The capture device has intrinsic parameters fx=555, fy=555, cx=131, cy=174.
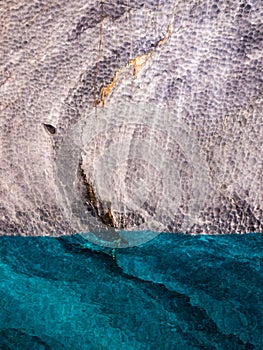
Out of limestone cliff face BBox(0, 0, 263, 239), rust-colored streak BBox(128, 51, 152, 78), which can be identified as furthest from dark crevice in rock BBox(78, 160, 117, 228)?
rust-colored streak BBox(128, 51, 152, 78)

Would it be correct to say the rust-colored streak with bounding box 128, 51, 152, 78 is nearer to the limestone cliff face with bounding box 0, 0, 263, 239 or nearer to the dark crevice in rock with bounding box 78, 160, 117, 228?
the limestone cliff face with bounding box 0, 0, 263, 239

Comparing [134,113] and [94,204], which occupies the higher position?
[134,113]

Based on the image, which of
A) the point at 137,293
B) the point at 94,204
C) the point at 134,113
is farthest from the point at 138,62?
the point at 137,293

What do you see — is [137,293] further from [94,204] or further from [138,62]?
[138,62]

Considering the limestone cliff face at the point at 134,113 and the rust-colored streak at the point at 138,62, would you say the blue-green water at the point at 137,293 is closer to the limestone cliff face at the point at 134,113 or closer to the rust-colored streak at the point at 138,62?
the limestone cliff face at the point at 134,113

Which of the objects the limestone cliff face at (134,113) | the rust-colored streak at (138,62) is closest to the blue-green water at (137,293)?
the limestone cliff face at (134,113)
